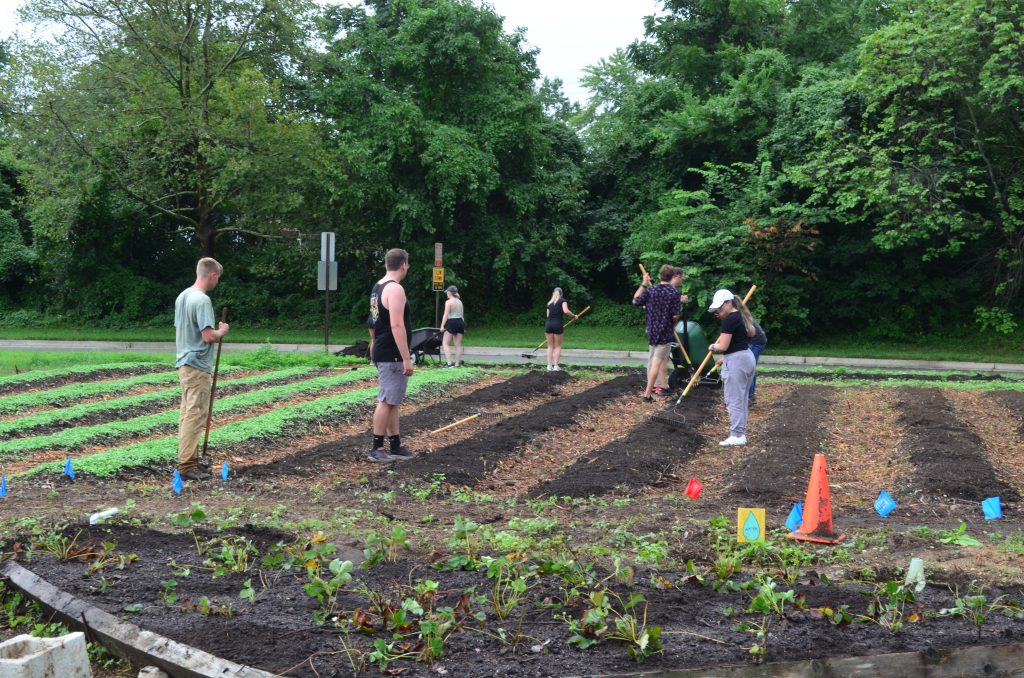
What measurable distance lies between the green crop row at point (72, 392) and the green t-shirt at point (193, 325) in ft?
18.3

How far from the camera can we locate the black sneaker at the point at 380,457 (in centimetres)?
921

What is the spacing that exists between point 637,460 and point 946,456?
3134 millimetres

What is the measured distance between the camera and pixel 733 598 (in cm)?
483

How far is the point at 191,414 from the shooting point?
8.50 meters

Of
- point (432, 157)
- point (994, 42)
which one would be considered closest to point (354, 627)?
point (994, 42)

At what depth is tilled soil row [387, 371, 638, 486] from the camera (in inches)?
342

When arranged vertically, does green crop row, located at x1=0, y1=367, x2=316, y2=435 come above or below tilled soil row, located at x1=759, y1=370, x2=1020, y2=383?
below

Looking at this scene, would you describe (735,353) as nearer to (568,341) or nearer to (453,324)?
(453,324)

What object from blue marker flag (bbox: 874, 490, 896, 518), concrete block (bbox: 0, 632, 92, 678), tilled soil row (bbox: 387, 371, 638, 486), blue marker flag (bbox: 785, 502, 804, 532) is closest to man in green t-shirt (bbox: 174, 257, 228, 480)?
tilled soil row (bbox: 387, 371, 638, 486)

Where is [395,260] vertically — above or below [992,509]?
above

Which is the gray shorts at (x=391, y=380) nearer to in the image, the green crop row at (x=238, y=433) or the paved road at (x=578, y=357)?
the green crop row at (x=238, y=433)

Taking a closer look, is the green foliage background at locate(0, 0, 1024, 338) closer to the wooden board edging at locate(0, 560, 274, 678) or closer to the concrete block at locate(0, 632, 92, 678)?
the wooden board edging at locate(0, 560, 274, 678)

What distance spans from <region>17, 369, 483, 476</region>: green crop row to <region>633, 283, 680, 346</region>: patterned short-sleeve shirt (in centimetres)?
389

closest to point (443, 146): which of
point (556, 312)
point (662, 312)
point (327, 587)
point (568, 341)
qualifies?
point (568, 341)
